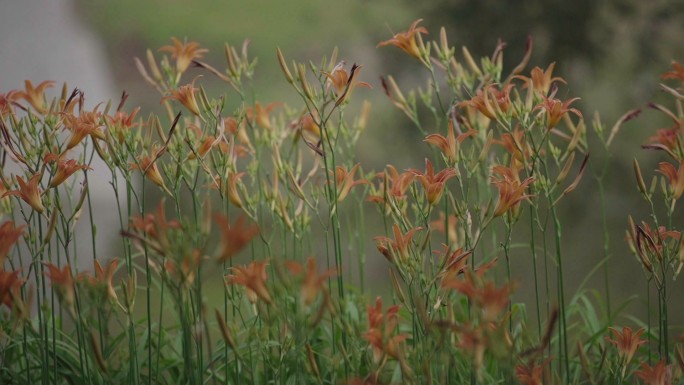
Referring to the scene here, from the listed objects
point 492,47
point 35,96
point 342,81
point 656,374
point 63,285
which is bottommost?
point 656,374

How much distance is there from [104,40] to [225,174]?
7.26 meters

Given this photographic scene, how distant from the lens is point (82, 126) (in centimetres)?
138

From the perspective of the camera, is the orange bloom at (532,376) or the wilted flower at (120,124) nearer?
the orange bloom at (532,376)

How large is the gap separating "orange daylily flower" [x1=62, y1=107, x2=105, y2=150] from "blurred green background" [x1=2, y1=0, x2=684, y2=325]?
802 mm

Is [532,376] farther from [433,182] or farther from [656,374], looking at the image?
[433,182]

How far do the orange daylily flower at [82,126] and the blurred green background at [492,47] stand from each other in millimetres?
802

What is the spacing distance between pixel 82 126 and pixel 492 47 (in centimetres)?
317

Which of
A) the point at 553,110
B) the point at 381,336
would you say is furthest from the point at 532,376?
the point at 553,110

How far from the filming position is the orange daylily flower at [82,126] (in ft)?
4.52

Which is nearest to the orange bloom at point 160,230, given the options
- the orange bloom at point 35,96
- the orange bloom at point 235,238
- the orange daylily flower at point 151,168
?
→ the orange bloom at point 235,238

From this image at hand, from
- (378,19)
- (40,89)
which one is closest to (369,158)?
(378,19)

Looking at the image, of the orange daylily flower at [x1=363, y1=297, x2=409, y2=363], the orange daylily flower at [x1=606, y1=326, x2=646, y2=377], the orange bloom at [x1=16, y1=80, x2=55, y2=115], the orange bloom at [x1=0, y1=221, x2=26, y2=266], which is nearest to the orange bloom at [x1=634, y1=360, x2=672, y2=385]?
the orange daylily flower at [x1=606, y1=326, x2=646, y2=377]

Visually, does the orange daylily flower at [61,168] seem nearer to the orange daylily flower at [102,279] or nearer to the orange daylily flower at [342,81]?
the orange daylily flower at [102,279]

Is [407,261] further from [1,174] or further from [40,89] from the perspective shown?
[40,89]
